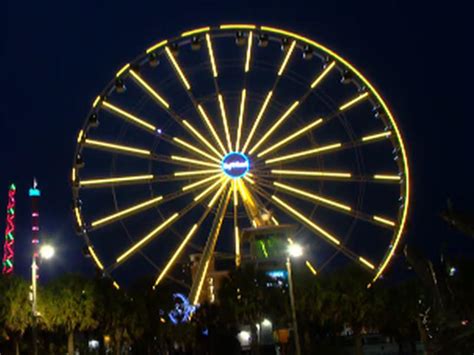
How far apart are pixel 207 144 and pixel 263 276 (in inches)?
383

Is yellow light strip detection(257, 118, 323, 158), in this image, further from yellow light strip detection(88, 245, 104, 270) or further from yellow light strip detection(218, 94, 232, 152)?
yellow light strip detection(88, 245, 104, 270)

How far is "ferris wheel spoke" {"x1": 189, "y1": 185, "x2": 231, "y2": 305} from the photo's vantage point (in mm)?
37906

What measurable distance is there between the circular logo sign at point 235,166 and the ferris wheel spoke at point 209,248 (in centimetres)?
127

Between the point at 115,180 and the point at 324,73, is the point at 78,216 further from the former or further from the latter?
the point at 324,73

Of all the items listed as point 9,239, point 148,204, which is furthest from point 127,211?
point 9,239

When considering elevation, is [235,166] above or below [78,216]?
above

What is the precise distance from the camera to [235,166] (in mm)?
37938

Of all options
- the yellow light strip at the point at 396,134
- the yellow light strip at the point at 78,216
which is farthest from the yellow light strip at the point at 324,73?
the yellow light strip at the point at 78,216

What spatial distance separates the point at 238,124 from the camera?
127 ft

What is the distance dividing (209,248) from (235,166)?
477 centimetres

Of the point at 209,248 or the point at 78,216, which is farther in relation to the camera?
the point at 209,248

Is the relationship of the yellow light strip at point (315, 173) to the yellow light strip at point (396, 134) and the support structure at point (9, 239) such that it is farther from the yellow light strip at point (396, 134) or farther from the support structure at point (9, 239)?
the support structure at point (9, 239)

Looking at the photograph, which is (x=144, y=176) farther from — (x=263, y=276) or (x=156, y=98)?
(x=263, y=276)

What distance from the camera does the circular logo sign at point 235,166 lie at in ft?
124
